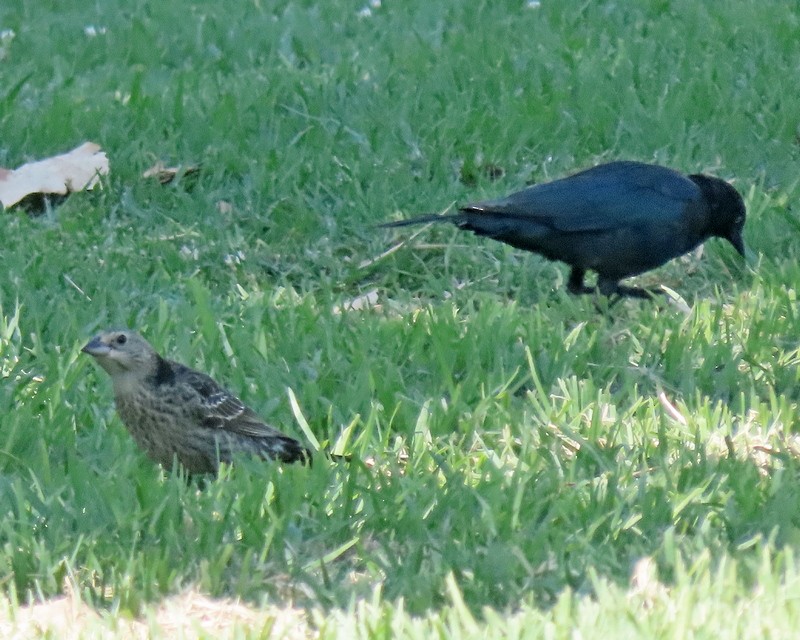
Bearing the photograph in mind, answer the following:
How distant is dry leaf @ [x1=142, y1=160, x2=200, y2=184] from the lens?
21.7 feet

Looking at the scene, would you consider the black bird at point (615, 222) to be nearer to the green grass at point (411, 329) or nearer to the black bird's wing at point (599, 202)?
the black bird's wing at point (599, 202)

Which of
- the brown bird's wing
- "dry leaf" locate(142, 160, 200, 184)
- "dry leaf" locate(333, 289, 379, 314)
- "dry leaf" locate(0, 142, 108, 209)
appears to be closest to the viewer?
the brown bird's wing

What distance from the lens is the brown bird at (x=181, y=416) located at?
3963mm

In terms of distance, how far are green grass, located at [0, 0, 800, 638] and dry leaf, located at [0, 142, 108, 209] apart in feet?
0.42

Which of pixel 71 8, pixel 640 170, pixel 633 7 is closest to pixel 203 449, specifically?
pixel 640 170

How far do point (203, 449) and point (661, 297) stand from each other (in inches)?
79.9

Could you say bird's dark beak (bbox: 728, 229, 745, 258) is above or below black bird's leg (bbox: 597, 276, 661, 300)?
above

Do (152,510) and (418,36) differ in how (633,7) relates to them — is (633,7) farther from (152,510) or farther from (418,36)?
(152,510)

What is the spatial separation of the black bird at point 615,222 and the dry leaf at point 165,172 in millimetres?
1547

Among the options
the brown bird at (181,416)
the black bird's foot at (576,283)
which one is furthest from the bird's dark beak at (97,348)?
the black bird's foot at (576,283)

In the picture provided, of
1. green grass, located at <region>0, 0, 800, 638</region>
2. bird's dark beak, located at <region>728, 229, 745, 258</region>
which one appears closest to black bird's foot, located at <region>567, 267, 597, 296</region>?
green grass, located at <region>0, 0, 800, 638</region>

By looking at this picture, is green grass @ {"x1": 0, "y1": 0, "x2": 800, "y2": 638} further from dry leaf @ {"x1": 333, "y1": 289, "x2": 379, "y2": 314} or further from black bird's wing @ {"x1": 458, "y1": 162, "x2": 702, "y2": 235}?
black bird's wing @ {"x1": 458, "y1": 162, "x2": 702, "y2": 235}

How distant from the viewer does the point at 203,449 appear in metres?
4.04

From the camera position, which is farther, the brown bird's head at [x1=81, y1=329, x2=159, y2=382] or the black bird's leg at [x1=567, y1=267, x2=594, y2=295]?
the black bird's leg at [x1=567, y1=267, x2=594, y2=295]
